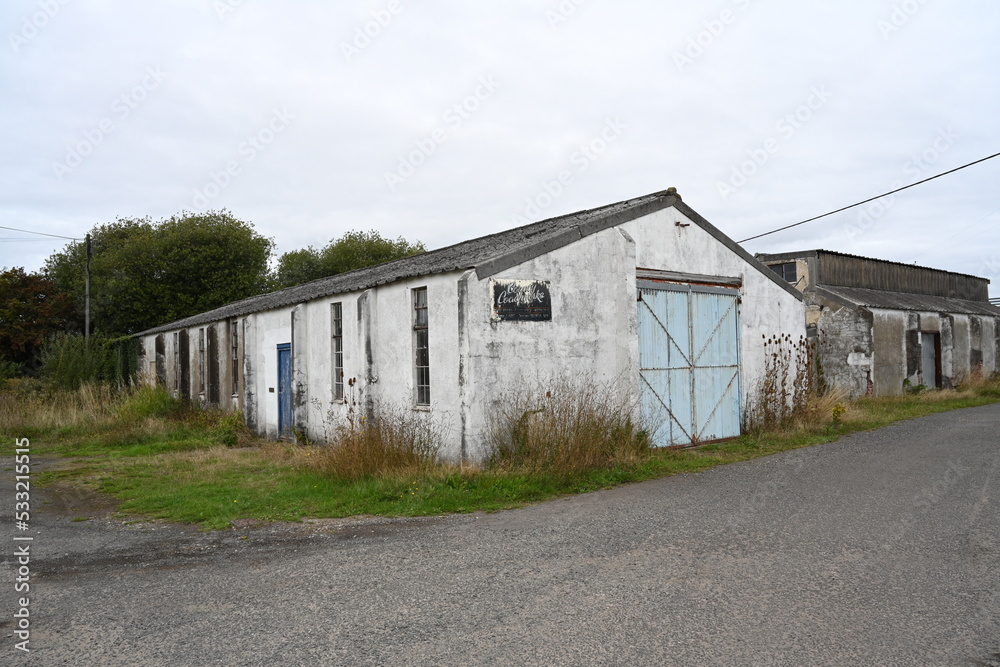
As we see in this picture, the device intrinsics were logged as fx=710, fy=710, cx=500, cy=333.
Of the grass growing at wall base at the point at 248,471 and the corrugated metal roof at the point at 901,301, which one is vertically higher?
the corrugated metal roof at the point at 901,301

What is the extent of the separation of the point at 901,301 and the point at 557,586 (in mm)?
24250

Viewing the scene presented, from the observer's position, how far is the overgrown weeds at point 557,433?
9242 mm

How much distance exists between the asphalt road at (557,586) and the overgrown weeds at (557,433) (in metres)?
1.10

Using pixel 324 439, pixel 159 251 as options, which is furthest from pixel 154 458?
pixel 159 251

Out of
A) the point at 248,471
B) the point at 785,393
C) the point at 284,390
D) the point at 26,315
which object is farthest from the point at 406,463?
the point at 26,315

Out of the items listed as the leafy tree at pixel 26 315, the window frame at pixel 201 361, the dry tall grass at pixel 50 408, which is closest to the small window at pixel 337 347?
the dry tall grass at pixel 50 408

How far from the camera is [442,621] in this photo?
175 inches

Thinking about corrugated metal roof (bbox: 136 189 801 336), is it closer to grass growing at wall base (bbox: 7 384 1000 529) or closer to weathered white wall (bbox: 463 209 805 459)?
weathered white wall (bbox: 463 209 805 459)

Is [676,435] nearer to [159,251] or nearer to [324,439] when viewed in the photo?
[324,439]

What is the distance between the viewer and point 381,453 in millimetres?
9180

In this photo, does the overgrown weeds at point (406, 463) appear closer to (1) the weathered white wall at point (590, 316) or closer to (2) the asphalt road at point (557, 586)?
(1) the weathered white wall at point (590, 316)

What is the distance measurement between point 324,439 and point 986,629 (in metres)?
11.1

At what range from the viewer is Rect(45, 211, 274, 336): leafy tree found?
33.7 m

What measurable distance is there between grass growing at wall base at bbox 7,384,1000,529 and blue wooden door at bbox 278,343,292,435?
77cm
